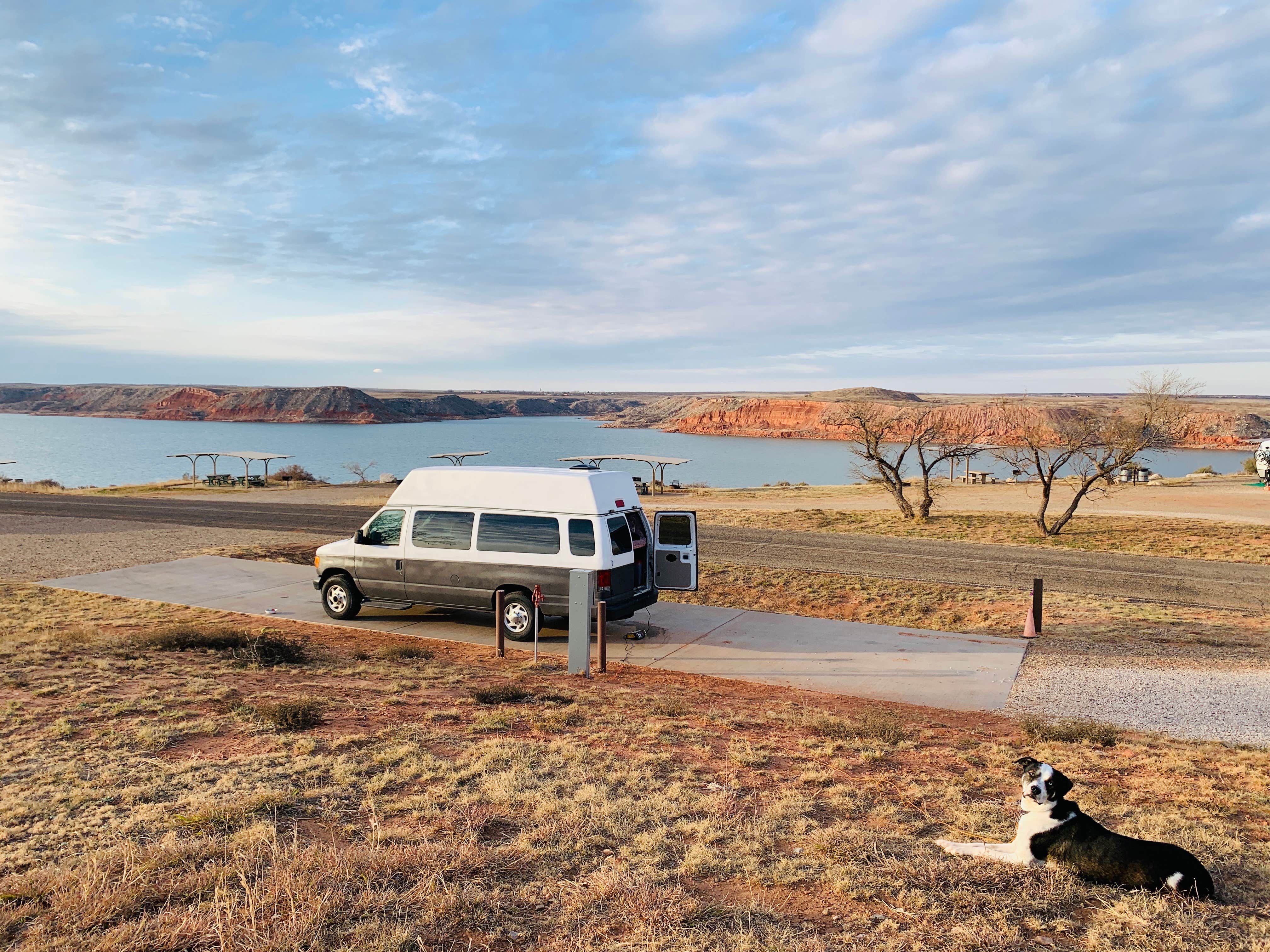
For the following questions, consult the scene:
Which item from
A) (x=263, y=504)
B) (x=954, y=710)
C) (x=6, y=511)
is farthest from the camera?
(x=263, y=504)

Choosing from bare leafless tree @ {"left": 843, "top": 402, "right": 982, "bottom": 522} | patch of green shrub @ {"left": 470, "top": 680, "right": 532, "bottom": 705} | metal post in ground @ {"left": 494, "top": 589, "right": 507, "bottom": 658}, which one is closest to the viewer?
patch of green shrub @ {"left": 470, "top": 680, "right": 532, "bottom": 705}

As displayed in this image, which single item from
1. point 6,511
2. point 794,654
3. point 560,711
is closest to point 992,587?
point 794,654

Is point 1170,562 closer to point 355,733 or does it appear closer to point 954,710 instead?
point 954,710

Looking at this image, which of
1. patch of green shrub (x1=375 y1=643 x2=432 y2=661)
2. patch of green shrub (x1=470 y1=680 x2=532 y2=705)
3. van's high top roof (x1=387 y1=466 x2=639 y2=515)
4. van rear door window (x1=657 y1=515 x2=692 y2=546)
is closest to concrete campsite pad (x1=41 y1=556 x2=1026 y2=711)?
patch of green shrub (x1=375 y1=643 x2=432 y2=661)

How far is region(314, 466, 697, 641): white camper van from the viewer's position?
11.4 metres

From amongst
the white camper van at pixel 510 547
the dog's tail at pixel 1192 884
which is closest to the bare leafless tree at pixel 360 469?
the white camper van at pixel 510 547

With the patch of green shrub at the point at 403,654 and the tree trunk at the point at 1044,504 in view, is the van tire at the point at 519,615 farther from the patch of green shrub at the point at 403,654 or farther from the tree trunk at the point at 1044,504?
the tree trunk at the point at 1044,504

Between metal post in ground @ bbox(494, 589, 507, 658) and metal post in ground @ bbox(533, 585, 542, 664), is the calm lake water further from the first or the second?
Answer: metal post in ground @ bbox(494, 589, 507, 658)

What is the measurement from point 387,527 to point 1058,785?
10.4 m

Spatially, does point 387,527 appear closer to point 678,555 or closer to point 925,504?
point 678,555

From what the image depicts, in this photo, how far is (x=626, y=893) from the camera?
424 cm

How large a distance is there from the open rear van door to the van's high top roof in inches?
33.1

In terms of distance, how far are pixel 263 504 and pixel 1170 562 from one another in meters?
34.0

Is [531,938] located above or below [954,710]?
above
